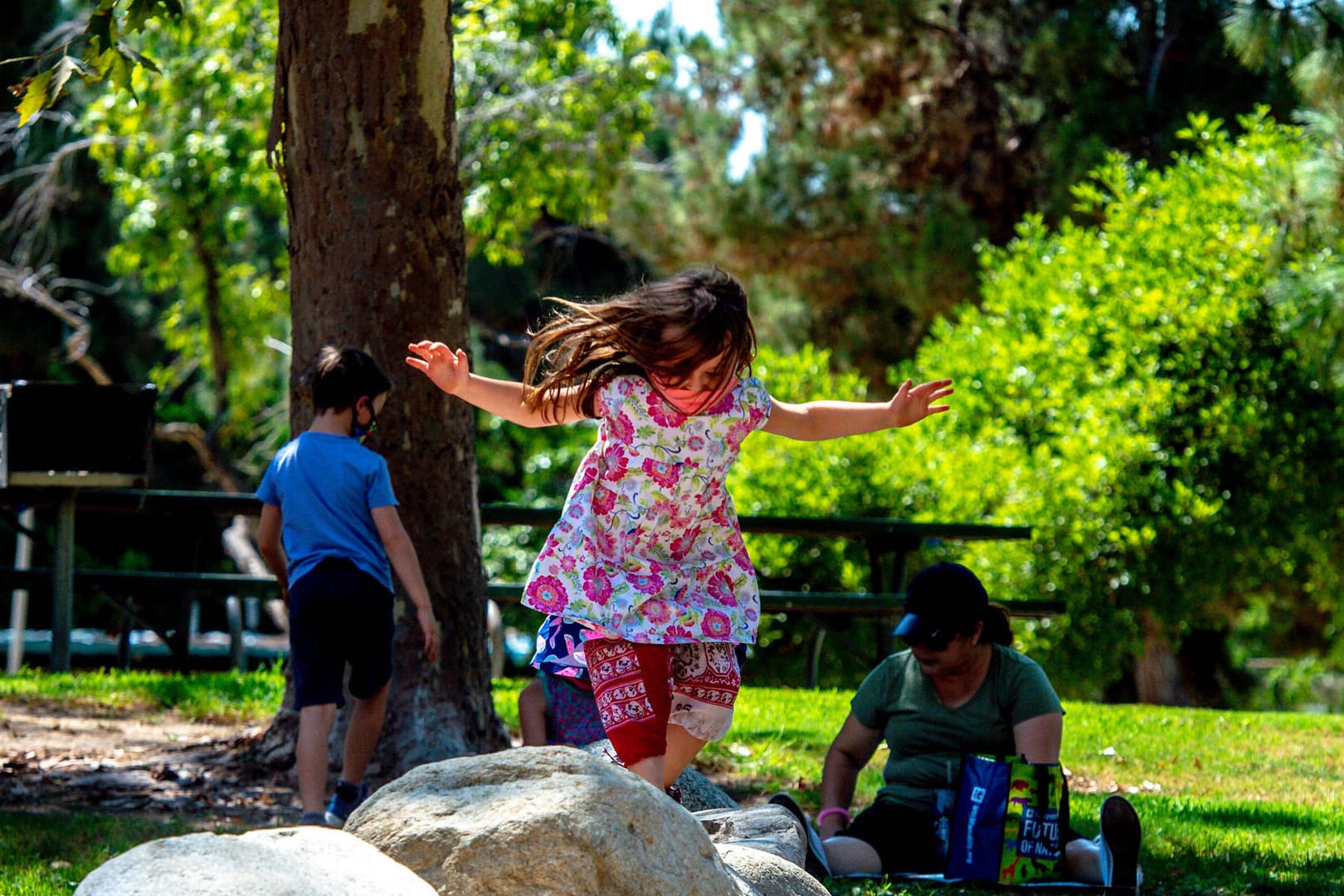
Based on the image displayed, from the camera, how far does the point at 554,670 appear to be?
13.2ft

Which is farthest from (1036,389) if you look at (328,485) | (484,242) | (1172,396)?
(328,485)

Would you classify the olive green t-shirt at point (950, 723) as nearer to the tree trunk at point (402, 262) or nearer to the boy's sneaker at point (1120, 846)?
the boy's sneaker at point (1120, 846)

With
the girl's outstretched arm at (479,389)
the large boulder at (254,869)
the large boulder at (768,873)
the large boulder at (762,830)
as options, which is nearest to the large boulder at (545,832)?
the large boulder at (254,869)

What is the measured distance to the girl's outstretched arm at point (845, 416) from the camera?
3955mm

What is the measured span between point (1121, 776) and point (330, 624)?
11.8 feet

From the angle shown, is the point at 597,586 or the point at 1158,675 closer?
the point at 597,586

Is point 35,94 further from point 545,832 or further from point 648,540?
point 545,832

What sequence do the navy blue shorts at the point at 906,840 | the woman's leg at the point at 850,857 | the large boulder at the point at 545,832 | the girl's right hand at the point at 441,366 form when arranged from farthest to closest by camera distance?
1. the navy blue shorts at the point at 906,840
2. the woman's leg at the point at 850,857
3. the girl's right hand at the point at 441,366
4. the large boulder at the point at 545,832

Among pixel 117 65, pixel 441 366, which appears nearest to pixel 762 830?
pixel 441 366

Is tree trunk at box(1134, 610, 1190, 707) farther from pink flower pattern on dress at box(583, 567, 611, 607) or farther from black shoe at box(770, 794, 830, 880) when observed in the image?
pink flower pattern on dress at box(583, 567, 611, 607)

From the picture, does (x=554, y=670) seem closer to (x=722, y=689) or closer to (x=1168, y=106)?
(x=722, y=689)

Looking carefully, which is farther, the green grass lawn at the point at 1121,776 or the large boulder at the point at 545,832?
the green grass lawn at the point at 1121,776

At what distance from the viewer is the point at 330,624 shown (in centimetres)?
478

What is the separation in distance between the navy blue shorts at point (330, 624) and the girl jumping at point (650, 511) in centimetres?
110
